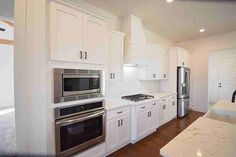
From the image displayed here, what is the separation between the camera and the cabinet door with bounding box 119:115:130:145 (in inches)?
99.0

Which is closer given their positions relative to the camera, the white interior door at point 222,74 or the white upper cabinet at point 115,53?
the white upper cabinet at point 115,53

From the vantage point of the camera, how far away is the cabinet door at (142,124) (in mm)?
2833

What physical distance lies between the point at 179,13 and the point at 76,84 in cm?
283

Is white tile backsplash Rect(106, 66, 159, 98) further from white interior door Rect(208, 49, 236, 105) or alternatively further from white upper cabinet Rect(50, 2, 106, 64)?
white interior door Rect(208, 49, 236, 105)

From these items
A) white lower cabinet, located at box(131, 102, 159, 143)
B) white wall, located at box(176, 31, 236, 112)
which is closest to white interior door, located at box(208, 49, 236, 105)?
white wall, located at box(176, 31, 236, 112)

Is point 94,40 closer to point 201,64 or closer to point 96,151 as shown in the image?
point 96,151

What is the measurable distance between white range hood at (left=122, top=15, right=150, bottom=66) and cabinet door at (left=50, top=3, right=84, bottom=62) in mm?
1411

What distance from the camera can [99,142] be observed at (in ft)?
6.98

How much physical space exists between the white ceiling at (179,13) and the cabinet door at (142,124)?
2235 millimetres

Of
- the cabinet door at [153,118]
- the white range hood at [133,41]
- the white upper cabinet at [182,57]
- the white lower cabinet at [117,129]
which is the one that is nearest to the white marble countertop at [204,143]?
the white lower cabinet at [117,129]

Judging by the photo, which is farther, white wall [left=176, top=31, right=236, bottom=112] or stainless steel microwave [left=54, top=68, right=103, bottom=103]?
white wall [left=176, top=31, right=236, bottom=112]

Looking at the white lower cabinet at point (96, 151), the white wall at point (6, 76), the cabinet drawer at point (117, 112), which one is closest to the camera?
the white lower cabinet at point (96, 151)

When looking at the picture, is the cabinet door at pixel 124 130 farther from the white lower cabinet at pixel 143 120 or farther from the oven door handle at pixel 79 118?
the oven door handle at pixel 79 118

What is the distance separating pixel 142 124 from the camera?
293 cm
